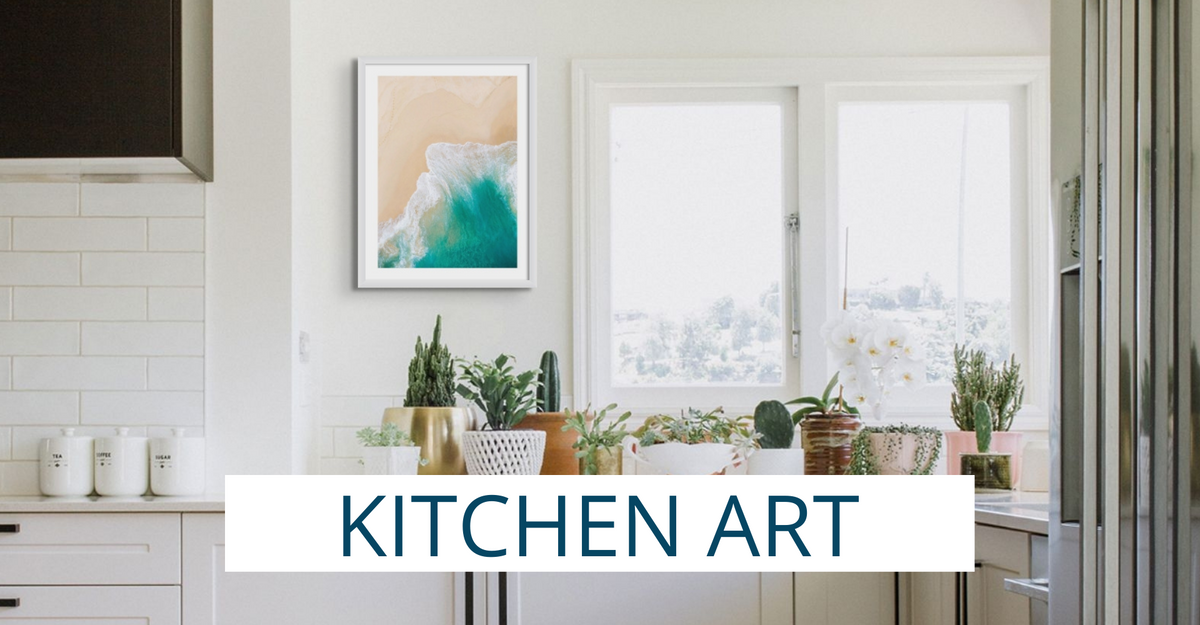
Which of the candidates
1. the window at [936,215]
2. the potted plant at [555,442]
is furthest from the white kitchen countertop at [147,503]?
the potted plant at [555,442]

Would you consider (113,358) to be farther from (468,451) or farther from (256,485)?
(468,451)

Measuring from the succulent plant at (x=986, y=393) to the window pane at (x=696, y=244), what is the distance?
50cm

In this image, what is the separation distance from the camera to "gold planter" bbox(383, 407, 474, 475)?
2.70 meters

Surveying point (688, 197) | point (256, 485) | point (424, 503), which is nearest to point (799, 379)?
point (688, 197)

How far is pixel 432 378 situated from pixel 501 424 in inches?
8.2

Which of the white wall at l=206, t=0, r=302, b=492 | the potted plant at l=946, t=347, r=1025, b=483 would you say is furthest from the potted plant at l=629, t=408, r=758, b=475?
the white wall at l=206, t=0, r=302, b=492

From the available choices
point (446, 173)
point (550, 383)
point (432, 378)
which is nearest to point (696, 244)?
point (550, 383)

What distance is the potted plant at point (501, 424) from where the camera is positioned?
2.61 metres

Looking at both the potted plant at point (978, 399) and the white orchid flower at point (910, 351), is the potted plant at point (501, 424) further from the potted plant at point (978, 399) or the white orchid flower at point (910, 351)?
the potted plant at point (978, 399)

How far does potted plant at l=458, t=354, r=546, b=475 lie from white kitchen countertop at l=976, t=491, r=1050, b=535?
979 mm

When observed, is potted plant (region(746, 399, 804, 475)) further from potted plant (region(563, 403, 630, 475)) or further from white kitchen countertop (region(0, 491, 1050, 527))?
white kitchen countertop (region(0, 491, 1050, 527))

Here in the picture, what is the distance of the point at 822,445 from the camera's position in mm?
2672

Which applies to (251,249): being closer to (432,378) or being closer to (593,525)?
(432,378)

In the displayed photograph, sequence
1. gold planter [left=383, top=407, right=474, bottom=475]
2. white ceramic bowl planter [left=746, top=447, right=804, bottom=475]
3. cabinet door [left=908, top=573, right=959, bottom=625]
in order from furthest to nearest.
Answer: gold planter [left=383, top=407, right=474, bottom=475]
white ceramic bowl planter [left=746, top=447, right=804, bottom=475]
cabinet door [left=908, top=573, right=959, bottom=625]
